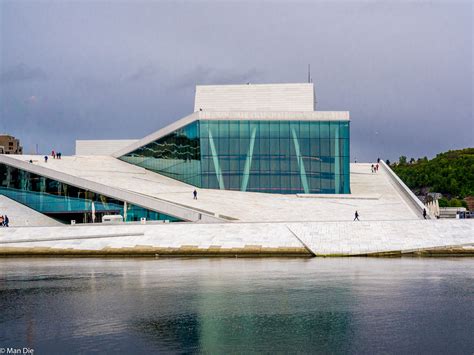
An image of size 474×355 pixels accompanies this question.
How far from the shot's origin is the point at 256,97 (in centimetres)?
7131

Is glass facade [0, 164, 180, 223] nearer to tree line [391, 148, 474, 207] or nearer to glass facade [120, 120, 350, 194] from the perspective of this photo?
glass facade [120, 120, 350, 194]

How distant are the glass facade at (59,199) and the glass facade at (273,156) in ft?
34.5

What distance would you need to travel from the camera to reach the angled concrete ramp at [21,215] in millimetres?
61188

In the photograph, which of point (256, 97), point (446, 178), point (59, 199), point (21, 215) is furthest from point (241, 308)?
point (446, 178)

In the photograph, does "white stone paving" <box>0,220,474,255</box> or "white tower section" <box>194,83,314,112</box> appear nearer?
"white stone paving" <box>0,220,474,255</box>

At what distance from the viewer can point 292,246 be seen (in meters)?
46.2

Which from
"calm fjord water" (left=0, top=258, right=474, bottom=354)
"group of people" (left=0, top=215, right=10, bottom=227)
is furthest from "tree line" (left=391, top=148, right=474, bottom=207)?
"calm fjord water" (left=0, top=258, right=474, bottom=354)

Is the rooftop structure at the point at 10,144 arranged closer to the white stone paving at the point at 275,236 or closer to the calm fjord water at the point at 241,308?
the white stone paving at the point at 275,236

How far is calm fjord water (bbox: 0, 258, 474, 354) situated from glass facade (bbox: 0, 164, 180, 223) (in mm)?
19002

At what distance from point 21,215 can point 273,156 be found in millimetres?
22572

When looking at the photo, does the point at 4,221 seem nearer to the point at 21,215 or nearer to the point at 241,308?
the point at 21,215

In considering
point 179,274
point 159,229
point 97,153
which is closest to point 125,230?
point 159,229

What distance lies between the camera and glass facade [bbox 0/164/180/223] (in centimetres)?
5891

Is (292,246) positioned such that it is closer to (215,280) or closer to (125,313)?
(215,280)
